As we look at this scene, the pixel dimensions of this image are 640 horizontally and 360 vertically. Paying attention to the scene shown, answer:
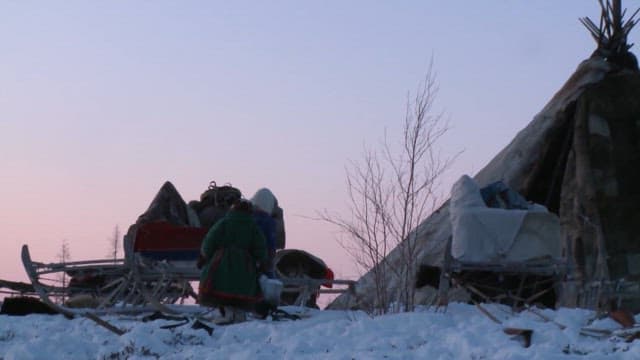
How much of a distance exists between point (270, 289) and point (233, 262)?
0.43m

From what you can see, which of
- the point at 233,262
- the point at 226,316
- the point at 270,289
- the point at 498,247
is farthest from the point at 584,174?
the point at 226,316

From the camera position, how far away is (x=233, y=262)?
9.97 metres

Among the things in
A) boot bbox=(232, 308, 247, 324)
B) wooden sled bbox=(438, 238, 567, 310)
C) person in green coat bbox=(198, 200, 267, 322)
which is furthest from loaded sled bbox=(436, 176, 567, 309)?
boot bbox=(232, 308, 247, 324)

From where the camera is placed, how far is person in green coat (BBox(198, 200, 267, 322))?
9.88 meters

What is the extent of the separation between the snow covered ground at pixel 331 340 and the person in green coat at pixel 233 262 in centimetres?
82

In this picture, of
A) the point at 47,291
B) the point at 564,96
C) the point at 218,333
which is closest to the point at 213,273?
the point at 218,333

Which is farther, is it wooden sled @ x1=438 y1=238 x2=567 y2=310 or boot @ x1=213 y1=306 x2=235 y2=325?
wooden sled @ x1=438 y1=238 x2=567 y2=310

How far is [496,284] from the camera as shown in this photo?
12.7m

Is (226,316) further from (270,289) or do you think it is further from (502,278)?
(502,278)

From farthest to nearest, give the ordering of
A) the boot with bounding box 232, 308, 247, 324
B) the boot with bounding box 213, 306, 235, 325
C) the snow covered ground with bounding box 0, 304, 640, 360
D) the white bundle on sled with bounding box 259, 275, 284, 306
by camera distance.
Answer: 1. the white bundle on sled with bounding box 259, 275, 284, 306
2. the boot with bounding box 232, 308, 247, 324
3. the boot with bounding box 213, 306, 235, 325
4. the snow covered ground with bounding box 0, 304, 640, 360

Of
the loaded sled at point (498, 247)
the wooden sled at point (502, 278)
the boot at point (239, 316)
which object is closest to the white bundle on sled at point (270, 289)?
the boot at point (239, 316)

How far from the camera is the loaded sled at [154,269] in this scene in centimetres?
1110

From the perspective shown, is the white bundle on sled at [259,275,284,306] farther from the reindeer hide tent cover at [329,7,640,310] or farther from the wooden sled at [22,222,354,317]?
the reindeer hide tent cover at [329,7,640,310]

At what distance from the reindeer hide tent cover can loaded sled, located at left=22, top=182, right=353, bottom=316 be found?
189 cm
